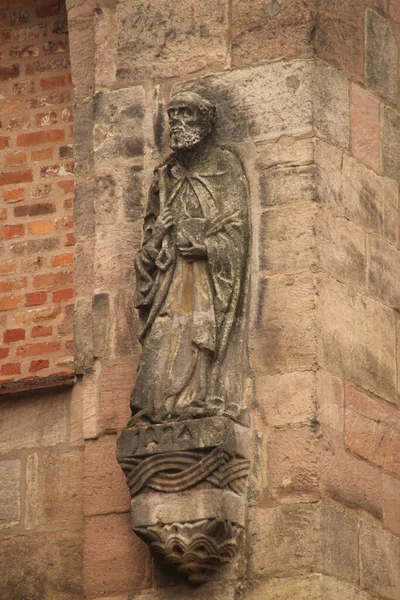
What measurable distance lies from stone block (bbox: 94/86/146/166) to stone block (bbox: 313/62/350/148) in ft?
2.60

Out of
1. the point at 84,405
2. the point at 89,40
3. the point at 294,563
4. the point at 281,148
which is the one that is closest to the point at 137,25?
the point at 89,40

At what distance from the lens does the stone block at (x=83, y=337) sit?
28.5 ft

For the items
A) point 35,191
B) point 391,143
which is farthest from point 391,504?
point 35,191

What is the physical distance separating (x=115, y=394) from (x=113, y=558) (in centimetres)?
70

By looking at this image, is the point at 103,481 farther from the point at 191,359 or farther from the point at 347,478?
the point at 347,478

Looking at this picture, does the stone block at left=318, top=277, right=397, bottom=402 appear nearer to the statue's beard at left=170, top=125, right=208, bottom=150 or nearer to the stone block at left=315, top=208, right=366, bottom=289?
the stone block at left=315, top=208, right=366, bottom=289

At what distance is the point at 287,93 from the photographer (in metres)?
8.59

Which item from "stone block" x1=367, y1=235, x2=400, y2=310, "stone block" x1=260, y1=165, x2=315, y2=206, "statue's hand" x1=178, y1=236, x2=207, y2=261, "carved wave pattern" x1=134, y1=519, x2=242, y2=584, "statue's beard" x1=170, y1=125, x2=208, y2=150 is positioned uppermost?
"statue's beard" x1=170, y1=125, x2=208, y2=150

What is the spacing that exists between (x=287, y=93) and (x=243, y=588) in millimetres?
2104

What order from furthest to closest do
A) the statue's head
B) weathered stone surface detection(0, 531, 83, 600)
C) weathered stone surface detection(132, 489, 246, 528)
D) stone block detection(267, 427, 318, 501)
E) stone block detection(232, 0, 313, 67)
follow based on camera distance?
weathered stone surface detection(0, 531, 83, 600), stone block detection(232, 0, 313, 67), the statue's head, stone block detection(267, 427, 318, 501), weathered stone surface detection(132, 489, 246, 528)

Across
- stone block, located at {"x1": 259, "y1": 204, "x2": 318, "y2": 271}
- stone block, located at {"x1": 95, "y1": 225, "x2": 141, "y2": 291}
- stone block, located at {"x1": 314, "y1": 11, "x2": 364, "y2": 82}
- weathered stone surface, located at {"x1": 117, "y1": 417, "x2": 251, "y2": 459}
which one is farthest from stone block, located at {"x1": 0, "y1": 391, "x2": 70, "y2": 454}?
stone block, located at {"x1": 314, "y1": 11, "x2": 364, "y2": 82}

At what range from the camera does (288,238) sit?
8.41 meters

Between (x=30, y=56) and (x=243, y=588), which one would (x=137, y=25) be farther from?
(x=243, y=588)

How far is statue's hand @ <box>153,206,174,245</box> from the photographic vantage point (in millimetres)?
8445
